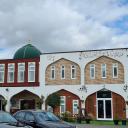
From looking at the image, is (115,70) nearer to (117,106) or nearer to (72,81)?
(117,106)

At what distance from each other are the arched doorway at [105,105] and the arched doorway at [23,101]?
26.1 feet

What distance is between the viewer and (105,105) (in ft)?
138

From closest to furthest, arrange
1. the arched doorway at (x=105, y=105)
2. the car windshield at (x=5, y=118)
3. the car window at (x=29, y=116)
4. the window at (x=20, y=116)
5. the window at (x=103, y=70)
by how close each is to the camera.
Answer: the car windshield at (x=5, y=118)
the car window at (x=29, y=116)
the window at (x=20, y=116)
the arched doorway at (x=105, y=105)
the window at (x=103, y=70)

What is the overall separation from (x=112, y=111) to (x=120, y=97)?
74.5 inches

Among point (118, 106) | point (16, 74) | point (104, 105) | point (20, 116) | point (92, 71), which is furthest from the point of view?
point (16, 74)

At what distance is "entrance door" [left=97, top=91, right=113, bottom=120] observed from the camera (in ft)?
138

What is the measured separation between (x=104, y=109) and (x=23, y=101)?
37.0ft

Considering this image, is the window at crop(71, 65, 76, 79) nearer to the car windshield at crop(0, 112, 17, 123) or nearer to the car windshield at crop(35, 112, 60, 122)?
the car windshield at crop(35, 112, 60, 122)

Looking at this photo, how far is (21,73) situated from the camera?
1859 inches

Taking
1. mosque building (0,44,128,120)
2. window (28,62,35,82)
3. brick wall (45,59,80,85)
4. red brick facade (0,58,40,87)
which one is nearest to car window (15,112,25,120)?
mosque building (0,44,128,120)

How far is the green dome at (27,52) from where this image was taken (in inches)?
1981


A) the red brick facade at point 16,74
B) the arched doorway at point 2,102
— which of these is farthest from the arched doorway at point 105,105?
the arched doorway at point 2,102

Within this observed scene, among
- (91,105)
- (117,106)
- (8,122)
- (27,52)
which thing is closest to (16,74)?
(27,52)

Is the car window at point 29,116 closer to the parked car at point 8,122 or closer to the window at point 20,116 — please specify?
the window at point 20,116
